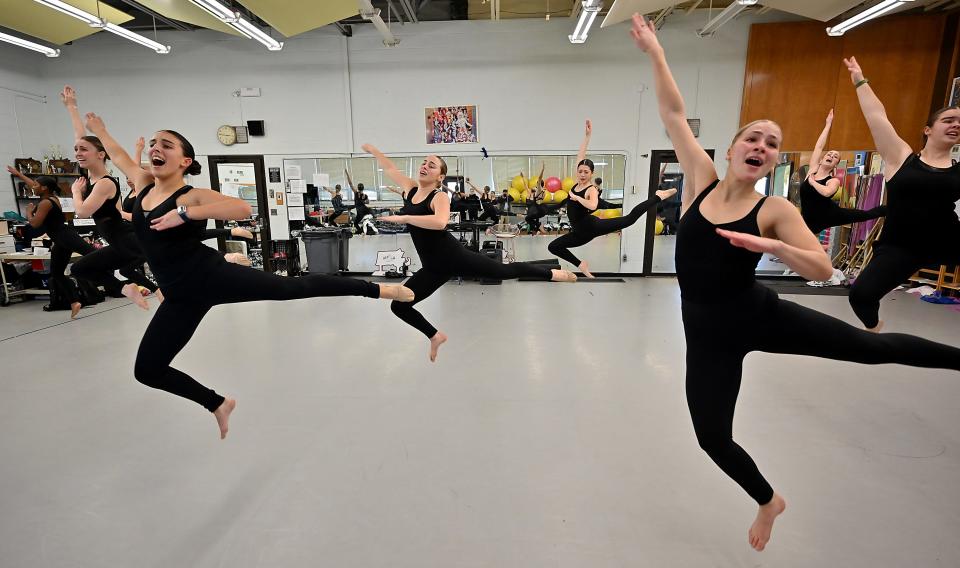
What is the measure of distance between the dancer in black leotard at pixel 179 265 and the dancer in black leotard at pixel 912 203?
2939 millimetres

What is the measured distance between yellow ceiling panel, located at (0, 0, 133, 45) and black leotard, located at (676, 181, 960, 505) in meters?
8.47

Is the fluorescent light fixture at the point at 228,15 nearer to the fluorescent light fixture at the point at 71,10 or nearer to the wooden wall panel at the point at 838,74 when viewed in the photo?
the fluorescent light fixture at the point at 71,10

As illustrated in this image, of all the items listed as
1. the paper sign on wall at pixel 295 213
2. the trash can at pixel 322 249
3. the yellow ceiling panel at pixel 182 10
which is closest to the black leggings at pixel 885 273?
the trash can at pixel 322 249

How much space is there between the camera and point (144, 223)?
1.97 metres

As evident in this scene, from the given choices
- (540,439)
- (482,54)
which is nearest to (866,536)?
(540,439)

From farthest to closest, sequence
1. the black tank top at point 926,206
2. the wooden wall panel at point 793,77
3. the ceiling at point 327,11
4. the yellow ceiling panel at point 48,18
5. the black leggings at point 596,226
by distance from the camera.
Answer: the wooden wall panel at point 793,77
the yellow ceiling panel at point 48,18
the ceiling at point 327,11
the black leggings at point 596,226
the black tank top at point 926,206

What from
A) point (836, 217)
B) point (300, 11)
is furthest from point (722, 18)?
point (300, 11)

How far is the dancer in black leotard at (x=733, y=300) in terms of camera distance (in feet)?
4.62

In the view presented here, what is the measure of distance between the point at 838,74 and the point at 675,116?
8902 mm

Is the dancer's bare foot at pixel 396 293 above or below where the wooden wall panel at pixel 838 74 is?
below

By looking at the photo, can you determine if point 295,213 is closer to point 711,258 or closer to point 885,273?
point 711,258

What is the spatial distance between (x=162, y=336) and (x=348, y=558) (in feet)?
4.26

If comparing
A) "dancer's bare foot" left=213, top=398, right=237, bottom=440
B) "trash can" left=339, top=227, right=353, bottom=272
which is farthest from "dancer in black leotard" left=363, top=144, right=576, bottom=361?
"trash can" left=339, top=227, right=353, bottom=272

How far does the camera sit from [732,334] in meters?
1.52
